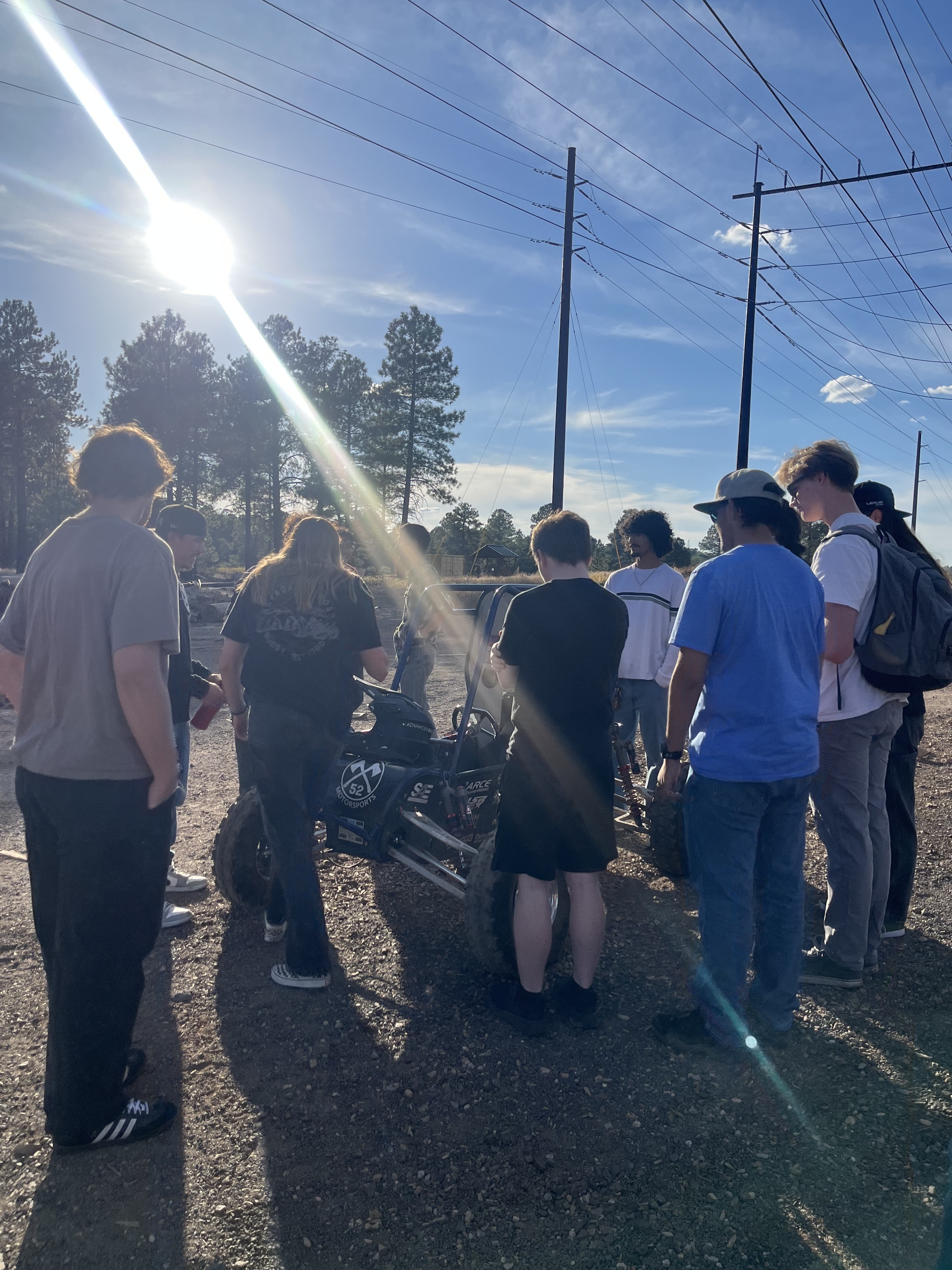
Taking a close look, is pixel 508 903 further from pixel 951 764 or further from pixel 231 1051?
pixel 951 764

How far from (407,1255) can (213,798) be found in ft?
15.3

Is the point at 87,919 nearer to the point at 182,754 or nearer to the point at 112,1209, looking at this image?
the point at 112,1209

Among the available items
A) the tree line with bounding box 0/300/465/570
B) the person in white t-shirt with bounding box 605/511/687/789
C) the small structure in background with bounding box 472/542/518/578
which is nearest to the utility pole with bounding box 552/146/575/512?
the small structure in background with bounding box 472/542/518/578

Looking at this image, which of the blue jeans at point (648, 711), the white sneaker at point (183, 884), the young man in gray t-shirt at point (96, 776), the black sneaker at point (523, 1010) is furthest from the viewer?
the blue jeans at point (648, 711)

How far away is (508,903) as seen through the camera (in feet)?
11.0

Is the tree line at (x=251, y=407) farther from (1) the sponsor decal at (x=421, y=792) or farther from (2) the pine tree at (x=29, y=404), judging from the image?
(1) the sponsor decal at (x=421, y=792)

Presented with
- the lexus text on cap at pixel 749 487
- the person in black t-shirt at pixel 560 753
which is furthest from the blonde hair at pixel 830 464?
the person in black t-shirt at pixel 560 753

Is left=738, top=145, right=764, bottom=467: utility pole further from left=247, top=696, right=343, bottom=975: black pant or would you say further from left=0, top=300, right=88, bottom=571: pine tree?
left=0, top=300, right=88, bottom=571: pine tree

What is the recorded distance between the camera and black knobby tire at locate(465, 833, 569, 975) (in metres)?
3.34

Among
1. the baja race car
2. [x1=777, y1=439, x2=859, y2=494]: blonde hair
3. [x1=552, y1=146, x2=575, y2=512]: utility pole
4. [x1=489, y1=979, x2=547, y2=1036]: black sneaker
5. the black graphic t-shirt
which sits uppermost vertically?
[x1=552, y1=146, x2=575, y2=512]: utility pole

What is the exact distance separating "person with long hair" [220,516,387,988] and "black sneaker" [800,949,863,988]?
82.2 inches

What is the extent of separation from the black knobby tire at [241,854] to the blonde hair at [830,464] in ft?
9.62

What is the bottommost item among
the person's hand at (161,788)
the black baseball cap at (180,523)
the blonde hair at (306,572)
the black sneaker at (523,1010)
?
the black sneaker at (523,1010)

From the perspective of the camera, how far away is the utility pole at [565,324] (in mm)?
15664
